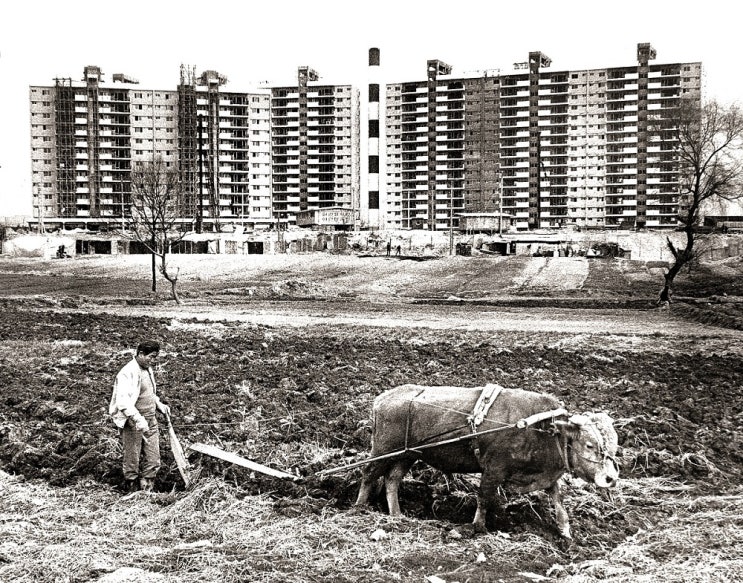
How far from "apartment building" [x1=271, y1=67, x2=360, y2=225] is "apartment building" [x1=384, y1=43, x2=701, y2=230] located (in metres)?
10.2

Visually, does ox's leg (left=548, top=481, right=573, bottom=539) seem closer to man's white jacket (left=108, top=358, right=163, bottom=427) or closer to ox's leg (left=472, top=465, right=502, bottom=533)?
ox's leg (left=472, top=465, right=502, bottom=533)

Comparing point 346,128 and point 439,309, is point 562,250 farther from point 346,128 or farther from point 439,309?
point 346,128

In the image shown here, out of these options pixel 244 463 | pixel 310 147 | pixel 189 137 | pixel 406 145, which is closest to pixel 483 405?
pixel 244 463

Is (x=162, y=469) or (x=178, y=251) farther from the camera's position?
(x=178, y=251)

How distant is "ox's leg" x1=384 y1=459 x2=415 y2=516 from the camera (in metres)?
8.37

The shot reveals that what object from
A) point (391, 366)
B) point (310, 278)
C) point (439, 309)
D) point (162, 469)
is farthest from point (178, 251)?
point (162, 469)

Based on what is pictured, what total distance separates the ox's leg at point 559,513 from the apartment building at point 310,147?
127524mm

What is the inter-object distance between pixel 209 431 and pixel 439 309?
2415 centimetres

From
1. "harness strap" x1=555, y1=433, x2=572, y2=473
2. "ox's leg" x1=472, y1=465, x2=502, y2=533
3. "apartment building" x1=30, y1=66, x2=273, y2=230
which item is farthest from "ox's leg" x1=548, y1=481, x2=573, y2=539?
"apartment building" x1=30, y1=66, x2=273, y2=230

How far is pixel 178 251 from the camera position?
8844 cm

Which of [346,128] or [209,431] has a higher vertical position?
[346,128]

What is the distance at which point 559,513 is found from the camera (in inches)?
312

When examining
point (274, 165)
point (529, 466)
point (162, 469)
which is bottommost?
point (162, 469)

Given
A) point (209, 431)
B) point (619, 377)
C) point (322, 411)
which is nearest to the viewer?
point (209, 431)
